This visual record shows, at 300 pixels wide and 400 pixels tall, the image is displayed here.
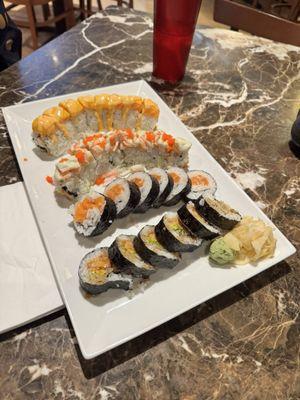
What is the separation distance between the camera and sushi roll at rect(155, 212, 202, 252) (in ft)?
3.95

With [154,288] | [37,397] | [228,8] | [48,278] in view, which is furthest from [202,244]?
[228,8]

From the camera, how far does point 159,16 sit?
6.47 feet

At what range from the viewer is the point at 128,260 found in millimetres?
1127

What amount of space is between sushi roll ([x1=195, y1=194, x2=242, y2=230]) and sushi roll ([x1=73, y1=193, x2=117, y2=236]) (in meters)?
0.35

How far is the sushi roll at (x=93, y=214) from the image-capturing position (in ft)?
4.17

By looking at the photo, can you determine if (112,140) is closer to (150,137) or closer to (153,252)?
(150,137)

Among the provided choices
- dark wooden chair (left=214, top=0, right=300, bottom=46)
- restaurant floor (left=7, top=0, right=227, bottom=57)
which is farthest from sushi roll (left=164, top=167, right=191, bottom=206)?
restaurant floor (left=7, top=0, right=227, bottom=57)

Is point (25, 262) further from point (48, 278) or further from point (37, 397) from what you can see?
point (37, 397)

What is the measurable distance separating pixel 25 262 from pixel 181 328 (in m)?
0.60

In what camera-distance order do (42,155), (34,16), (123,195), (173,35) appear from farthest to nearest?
(34,16) → (173,35) → (42,155) → (123,195)

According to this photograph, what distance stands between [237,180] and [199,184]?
0.28m

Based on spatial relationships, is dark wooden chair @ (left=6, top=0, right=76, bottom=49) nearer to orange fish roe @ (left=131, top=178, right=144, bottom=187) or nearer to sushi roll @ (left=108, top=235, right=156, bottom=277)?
orange fish roe @ (left=131, top=178, right=144, bottom=187)

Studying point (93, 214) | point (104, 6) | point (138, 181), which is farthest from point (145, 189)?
point (104, 6)

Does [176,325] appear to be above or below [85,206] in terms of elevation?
below
